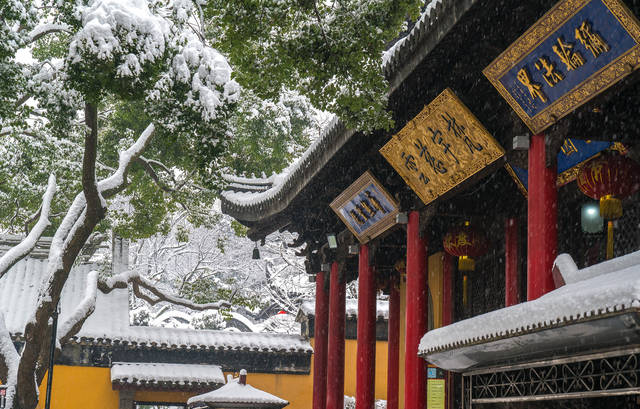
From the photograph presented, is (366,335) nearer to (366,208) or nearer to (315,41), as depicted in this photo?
(366,208)

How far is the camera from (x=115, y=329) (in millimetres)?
16656

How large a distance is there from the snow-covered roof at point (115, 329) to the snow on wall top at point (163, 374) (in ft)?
1.34

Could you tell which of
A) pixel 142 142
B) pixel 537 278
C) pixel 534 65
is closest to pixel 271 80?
pixel 534 65

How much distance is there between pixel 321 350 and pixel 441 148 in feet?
18.5

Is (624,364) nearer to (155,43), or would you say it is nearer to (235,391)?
(155,43)

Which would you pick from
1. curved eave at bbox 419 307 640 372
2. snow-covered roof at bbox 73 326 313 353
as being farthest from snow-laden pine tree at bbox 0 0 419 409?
snow-covered roof at bbox 73 326 313 353

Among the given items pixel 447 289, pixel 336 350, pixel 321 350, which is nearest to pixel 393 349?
pixel 321 350

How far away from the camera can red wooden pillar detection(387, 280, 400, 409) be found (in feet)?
40.0

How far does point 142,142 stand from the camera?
1195 cm

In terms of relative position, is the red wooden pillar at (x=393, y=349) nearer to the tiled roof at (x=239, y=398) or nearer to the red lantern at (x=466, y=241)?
the tiled roof at (x=239, y=398)

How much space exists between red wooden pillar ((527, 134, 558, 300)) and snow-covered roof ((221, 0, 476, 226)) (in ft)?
3.82

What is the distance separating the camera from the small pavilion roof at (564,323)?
12.4ft

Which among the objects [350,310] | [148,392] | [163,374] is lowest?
[148,392]

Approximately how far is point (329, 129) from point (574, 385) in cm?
536
